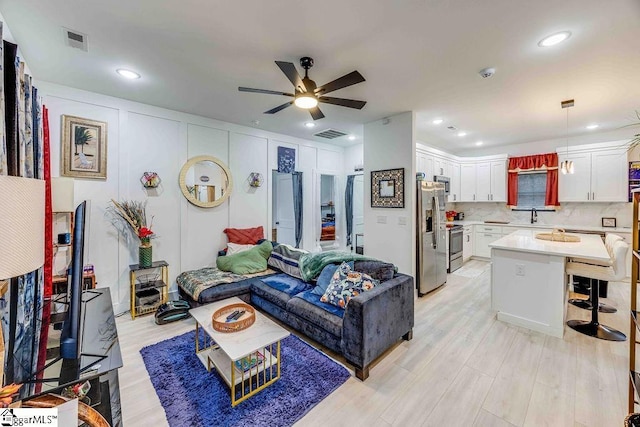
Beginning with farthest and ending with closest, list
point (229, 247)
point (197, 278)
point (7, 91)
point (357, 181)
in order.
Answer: point (357, 181)
point (229, 247)
point (197, 278)
point (7, 91)

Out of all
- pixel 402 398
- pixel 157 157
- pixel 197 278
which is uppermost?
pixel 157 157

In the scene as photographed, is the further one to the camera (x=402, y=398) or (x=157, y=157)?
(x=157, y=157)

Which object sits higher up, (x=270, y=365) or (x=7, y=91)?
(x=7, y=91)

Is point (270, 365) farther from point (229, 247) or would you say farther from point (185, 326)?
point (229, 247)

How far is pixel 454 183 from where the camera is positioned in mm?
6250

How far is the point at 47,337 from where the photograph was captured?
63.9 inches

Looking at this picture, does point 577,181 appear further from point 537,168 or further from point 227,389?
point 227,389

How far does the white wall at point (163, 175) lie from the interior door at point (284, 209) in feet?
2.60

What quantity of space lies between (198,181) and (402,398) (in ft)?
12.5

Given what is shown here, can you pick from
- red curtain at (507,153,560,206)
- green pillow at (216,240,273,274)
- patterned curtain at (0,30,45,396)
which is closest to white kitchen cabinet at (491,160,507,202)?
red curtain at (507,153,560,206)

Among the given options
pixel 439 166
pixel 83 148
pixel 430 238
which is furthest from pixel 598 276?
pixel 83 148

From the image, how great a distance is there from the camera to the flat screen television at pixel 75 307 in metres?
1.39

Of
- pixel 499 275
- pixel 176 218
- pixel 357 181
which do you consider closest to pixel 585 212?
pixel 499 275

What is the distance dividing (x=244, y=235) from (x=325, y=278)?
202 centimetres
